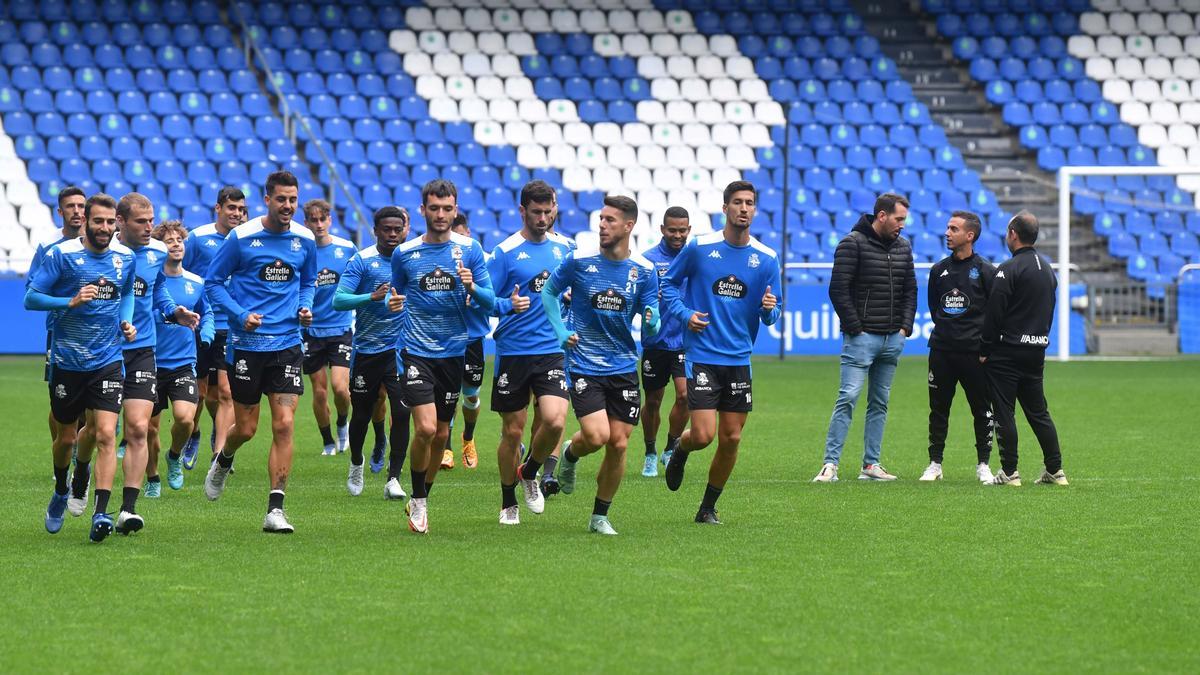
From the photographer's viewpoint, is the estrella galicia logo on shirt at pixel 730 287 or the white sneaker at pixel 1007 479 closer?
the estrella galicia logo on shirt at pixel 730 287

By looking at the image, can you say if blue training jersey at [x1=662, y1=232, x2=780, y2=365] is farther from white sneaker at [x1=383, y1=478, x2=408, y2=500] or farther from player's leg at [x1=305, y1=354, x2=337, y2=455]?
player's leg at [x1=305, y1=354, x2=337, y2=455]

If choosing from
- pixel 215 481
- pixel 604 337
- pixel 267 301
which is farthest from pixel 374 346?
pixel 604 337

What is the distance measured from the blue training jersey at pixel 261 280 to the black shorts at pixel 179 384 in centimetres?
100

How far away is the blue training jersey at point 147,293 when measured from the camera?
371 inches

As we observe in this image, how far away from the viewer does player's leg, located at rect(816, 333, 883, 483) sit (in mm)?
11539

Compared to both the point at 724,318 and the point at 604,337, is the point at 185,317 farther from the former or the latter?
the point at 724,318

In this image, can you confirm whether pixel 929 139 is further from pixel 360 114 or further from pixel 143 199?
pixel 143 199

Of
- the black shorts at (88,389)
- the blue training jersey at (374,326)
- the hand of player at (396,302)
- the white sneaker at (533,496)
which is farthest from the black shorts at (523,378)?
the black shorts at (88,389)

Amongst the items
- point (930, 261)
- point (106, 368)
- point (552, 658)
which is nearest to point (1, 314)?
point (930, 261)

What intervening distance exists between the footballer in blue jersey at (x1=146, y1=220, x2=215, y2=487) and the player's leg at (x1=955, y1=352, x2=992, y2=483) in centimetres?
531

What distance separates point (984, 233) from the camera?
29203mm

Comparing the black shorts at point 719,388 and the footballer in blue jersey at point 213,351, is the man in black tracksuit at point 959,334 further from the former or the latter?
the footballer in blue jersey at point 213,351

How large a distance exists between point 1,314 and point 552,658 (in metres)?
20.7

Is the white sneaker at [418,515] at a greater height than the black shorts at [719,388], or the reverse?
the black shorts at [719,388]
